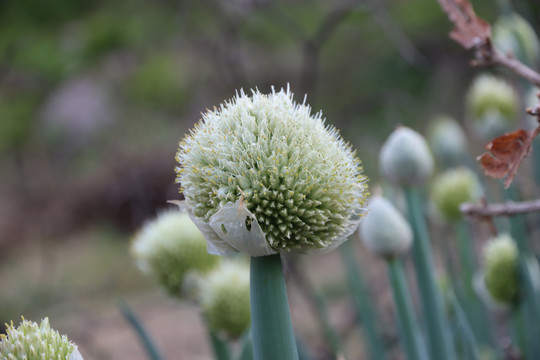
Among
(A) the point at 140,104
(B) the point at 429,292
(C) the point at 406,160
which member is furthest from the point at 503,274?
(A) the point at 140,104

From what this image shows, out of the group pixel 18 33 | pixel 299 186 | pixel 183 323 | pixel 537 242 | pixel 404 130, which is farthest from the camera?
pixel 183 323

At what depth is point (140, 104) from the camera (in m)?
3.14

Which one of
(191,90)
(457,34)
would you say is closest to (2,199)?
(191,90)

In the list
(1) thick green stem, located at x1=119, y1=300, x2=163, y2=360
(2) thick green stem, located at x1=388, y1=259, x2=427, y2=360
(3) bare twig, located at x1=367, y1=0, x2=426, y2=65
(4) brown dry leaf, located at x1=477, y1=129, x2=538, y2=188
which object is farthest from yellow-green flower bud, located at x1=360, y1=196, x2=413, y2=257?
(3) bare twig, located at x1=367, y1=0, x2=426, y2=65

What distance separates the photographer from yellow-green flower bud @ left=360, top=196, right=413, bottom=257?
886 mm

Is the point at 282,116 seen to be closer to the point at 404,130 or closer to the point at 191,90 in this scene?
the point at 404,130

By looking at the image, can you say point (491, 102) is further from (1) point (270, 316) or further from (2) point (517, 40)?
(1) point (270, 316)

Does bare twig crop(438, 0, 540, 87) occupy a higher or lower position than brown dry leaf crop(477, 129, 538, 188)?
higher

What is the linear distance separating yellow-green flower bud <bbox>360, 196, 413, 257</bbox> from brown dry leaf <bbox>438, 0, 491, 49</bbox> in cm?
30

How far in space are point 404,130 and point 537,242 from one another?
3.59 ft

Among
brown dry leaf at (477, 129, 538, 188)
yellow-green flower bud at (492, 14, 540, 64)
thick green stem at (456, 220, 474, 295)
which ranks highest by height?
yellow-green flower bud at (492, 14, 540, 64)

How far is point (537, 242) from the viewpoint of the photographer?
1.81 m

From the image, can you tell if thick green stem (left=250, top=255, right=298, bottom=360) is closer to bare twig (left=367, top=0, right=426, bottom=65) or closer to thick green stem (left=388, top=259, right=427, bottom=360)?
thick green stem (left=388, top=259, right=427, bottom=360)

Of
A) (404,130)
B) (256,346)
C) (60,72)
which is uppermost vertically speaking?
(60,72)
